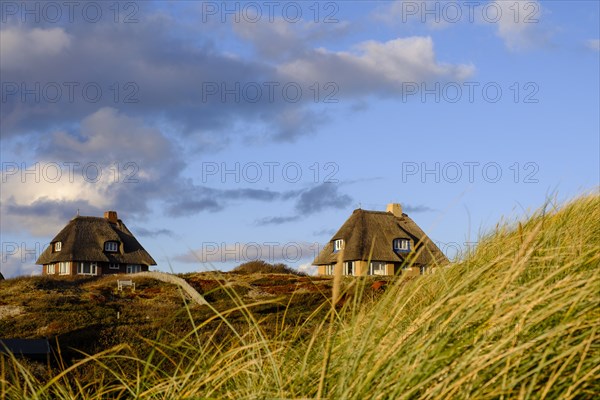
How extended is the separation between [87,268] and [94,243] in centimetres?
215

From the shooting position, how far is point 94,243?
180 feet

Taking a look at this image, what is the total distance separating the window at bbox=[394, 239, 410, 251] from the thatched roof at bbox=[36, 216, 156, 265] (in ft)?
67.1

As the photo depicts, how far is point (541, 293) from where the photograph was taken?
10.4 ft

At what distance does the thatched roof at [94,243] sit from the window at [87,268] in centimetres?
126

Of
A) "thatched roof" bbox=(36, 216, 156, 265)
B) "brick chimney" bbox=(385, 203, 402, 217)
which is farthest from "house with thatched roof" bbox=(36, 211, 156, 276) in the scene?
"brick chimney" bbox=(385, 203, 402, 217)

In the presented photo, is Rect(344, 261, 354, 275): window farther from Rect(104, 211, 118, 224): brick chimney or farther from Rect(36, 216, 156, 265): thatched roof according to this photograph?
Rect(104, 211, 118, 224): brick chimney

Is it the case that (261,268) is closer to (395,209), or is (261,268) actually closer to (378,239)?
(378,239)

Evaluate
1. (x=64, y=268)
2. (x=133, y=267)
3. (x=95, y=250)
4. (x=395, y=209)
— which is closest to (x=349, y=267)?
(x=395, y=209)

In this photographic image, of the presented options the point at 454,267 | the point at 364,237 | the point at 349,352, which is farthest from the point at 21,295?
the point at 364,237

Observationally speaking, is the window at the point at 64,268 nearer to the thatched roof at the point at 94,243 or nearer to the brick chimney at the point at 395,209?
the thatched roof at the point at 94,243

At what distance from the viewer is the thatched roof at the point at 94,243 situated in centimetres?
5428

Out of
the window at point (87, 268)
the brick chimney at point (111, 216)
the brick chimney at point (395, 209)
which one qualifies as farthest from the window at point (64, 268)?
the brick chimney at point (395, 209)

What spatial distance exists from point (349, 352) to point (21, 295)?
25.3m

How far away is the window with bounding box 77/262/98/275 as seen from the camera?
180ft
